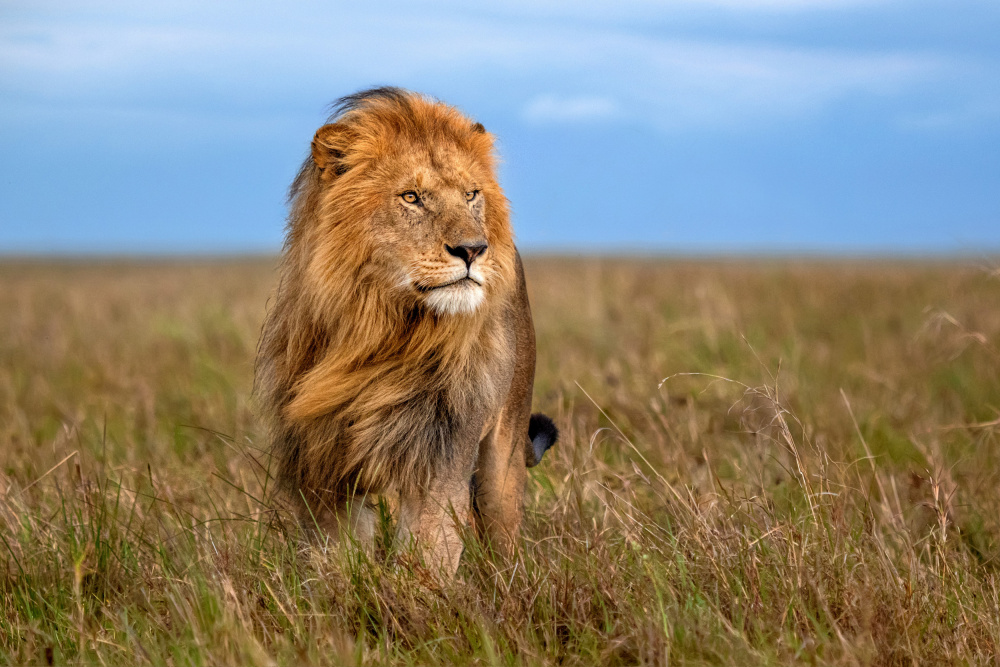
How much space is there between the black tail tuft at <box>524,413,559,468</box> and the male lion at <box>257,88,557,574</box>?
543 mm

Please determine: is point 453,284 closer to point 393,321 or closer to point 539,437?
point 393,321

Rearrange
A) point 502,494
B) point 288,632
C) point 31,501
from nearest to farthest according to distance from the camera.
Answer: point 288,632 → point 502,494 → point 31,501

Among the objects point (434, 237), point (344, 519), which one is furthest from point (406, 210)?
point (344, 519)

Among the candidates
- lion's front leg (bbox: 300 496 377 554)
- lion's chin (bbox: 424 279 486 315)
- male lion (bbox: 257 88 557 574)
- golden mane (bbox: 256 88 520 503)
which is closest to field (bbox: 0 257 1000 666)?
lion's front leg (bbox: 300 496 377 554)

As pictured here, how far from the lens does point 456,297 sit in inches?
124

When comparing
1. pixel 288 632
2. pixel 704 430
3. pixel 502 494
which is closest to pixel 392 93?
pixel 502 494

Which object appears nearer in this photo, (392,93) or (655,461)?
(392,93)

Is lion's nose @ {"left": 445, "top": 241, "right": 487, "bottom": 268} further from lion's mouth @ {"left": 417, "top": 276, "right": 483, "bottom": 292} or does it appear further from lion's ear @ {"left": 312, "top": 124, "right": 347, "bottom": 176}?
lion's ear @ {"left": 312, "top": 124, "right": 347, "bottom": 176}

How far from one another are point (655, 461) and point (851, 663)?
2.76 metres

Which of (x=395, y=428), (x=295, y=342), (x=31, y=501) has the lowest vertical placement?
(x=31, y=501)

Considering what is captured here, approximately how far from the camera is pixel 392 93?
353 cm

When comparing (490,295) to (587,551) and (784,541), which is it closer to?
(587,551)

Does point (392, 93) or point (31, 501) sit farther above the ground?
point (392, 93)

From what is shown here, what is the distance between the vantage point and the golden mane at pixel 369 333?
3.27m
